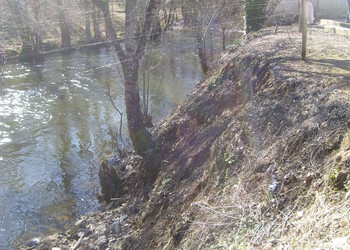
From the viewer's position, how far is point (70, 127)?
12.3 metres

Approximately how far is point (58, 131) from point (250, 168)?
28.0 ft

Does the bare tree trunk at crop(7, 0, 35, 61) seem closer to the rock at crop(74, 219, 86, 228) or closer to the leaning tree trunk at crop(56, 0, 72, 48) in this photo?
the leaning tree trunk at crop(56, 0, 72, 48)

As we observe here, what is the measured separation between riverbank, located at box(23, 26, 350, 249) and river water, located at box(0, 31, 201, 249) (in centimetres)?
97

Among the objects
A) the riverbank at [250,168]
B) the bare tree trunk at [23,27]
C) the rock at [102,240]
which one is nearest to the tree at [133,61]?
the riverbank at [250,168]

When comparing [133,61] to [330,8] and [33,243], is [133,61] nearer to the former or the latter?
[33,243]

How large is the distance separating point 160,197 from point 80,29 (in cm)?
2302

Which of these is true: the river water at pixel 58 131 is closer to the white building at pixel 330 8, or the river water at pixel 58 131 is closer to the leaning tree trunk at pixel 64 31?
the leaning tree trunk at pixel 64 31

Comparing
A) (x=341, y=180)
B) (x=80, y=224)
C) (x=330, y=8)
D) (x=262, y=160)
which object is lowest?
(x=80, y=224)

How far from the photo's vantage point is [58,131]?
11.9m

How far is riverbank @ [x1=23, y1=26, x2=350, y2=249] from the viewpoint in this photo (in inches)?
139

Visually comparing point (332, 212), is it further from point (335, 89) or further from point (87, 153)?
point (87, 153)

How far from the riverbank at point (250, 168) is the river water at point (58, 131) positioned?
3.19 feet

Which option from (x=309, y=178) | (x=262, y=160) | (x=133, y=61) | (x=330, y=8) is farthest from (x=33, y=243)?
(x=330, y=8)

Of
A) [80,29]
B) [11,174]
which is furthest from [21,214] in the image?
[80,29]
